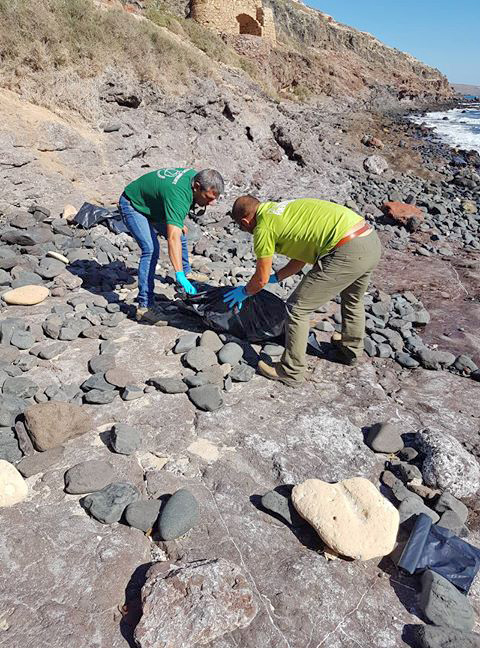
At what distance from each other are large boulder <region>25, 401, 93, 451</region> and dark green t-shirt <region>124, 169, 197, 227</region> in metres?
1.71

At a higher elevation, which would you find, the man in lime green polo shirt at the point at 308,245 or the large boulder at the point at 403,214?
the large boulder at the point at 403,214

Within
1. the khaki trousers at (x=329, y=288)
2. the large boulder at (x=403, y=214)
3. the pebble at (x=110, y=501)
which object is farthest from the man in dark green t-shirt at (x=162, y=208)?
the large boulder at (x=403, y=214)

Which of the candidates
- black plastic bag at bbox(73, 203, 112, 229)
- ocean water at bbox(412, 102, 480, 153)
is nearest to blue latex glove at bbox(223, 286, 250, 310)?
black plastic bag at bbox(73, 203, 112, 229)

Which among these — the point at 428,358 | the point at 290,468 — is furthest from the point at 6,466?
the point at 428,358

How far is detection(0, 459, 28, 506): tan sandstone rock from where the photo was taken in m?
2.29

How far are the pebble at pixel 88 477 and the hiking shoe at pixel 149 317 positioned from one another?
1823 millimetres

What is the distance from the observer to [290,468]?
2.73 meters

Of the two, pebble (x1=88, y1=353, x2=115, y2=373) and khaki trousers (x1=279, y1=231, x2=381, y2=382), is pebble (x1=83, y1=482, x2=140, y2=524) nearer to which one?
pebble (x1=88, y1=353, x2=115, y2=373)

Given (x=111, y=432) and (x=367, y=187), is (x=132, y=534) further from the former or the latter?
(x=367, y=187)

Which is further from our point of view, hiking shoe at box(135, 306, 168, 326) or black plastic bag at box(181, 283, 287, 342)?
hiking shoe at box(135, 306, 168, 326)

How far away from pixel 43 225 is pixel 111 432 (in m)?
4.09

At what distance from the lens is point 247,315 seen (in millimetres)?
3910

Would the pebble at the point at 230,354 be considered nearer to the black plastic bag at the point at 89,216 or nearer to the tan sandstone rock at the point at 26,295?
the tan sandstone rock at the point at 26,295

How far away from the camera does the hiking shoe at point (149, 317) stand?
13.8ft
